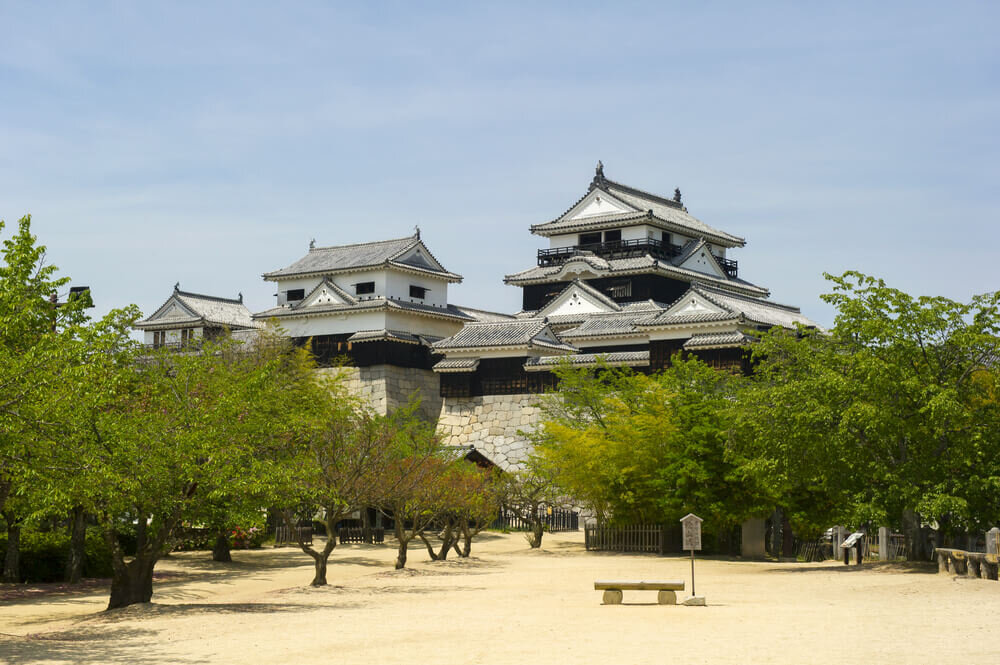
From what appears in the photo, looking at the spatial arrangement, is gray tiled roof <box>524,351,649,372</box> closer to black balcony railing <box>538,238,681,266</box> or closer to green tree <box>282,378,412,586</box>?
black balcony railing <box>538,238,681,266</box>

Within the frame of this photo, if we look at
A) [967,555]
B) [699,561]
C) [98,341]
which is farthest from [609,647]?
[699,561]

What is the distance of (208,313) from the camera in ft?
224

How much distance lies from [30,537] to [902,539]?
2456 centimetres

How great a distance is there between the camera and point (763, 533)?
37.6 m

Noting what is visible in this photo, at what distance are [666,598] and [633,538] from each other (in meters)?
Result: 16.9

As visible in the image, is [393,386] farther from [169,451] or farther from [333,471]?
[169,451]

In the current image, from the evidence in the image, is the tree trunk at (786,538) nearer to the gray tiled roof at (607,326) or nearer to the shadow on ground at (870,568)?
the shadow on ground at (870,568)

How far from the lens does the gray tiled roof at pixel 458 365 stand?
56.7m

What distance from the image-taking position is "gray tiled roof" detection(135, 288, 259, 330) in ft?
217

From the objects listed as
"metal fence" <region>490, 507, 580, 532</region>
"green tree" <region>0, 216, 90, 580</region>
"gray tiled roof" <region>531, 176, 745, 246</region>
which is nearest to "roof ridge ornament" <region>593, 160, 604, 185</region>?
"gray tiled roof" <region>531, 176, 745, 246</region>

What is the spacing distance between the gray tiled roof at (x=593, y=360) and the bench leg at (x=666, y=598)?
2977 cm

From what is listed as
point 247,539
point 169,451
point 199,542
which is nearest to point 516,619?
point 169,451

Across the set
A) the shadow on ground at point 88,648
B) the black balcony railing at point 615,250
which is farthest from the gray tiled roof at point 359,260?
the shadow on ground at point 88,648

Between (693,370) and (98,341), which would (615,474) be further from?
(98,341)
